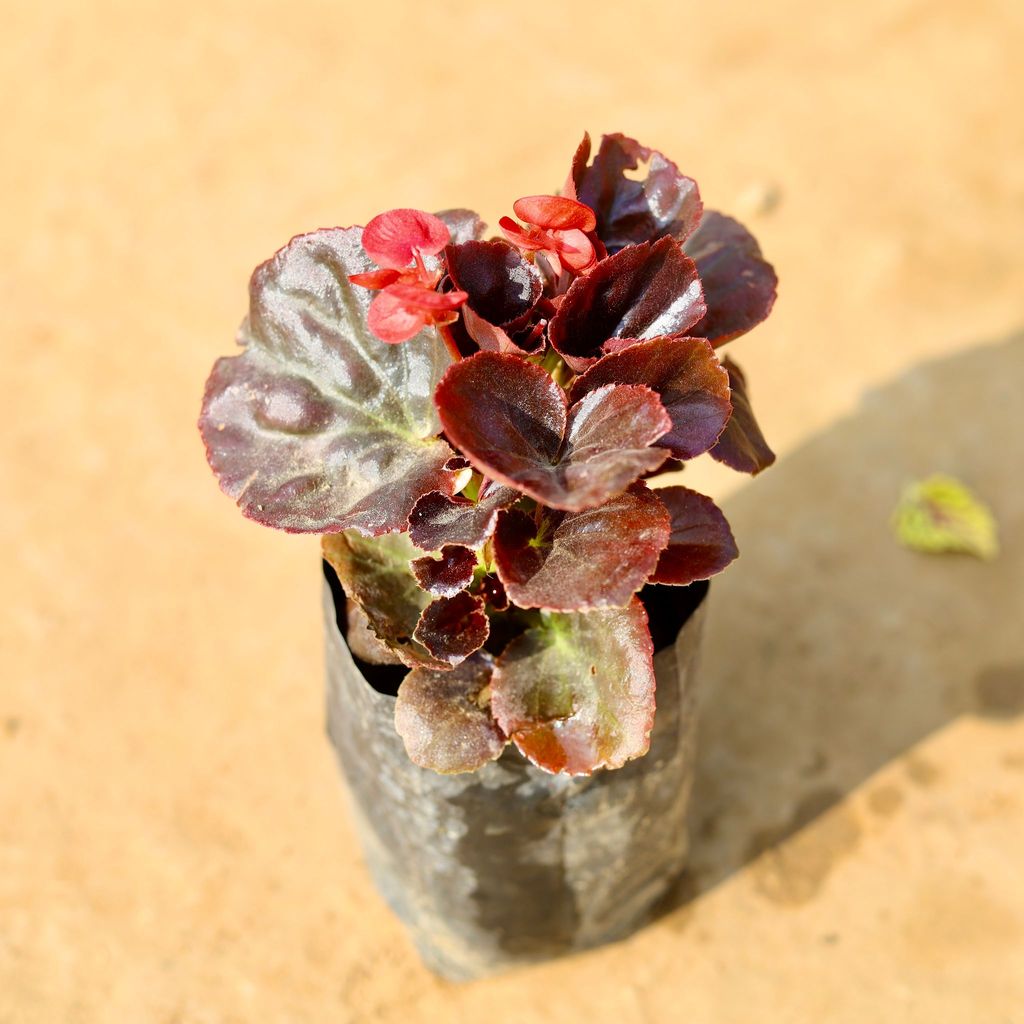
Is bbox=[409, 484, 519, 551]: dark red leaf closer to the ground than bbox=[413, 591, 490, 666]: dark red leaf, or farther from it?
farther from it

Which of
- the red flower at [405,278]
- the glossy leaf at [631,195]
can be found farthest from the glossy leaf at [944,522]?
the red flower at [405,278]

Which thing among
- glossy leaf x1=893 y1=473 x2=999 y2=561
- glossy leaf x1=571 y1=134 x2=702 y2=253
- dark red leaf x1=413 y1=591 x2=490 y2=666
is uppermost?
glossy leaf x1=571 y1=134 x2=702 y2=253

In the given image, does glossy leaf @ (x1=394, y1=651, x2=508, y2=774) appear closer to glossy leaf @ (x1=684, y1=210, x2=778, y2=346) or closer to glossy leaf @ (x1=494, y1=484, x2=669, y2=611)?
glossy leaf @ (x1=494, y1=484, x2=669, y2=611)

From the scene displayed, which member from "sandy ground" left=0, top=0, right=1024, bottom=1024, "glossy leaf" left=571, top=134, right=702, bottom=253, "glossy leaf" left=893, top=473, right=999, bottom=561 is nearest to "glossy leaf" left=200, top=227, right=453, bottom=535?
"glossy leaf" left=571, top=134, right=702, bottom=253

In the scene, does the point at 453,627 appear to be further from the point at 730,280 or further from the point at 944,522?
the point at 944,522

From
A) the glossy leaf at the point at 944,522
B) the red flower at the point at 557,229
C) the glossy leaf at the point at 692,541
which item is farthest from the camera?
the glossy leaf at the point at 944,522

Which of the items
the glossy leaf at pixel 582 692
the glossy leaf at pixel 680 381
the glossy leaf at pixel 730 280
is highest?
the glossy leaf at pixel 680 381

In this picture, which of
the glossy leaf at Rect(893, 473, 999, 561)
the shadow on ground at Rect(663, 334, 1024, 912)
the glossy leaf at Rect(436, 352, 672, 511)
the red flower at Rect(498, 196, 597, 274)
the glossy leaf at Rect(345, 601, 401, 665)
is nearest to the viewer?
the glossy leaf at Rect(436, 352, 672, 511)

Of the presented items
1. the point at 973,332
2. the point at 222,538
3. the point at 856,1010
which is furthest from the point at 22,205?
the point at 856,1010

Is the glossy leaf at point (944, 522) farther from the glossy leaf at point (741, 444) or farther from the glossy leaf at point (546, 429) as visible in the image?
the glossy leaf at point (546, 429)
